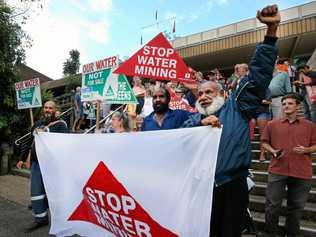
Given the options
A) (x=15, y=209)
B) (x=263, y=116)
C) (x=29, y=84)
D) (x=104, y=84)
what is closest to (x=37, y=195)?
(x=15, y=209)

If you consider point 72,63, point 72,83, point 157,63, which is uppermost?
point 72,63

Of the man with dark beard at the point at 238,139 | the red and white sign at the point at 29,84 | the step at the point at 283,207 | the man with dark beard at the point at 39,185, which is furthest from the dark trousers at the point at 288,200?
the red and white sign at the point at 29,84

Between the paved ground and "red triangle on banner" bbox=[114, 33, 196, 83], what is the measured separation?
8.46 feet

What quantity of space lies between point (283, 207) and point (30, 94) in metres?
4.71

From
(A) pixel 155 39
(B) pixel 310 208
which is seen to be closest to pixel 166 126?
(A) pixel 155 39

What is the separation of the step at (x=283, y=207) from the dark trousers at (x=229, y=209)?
83.2 inches

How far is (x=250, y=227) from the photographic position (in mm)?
4281

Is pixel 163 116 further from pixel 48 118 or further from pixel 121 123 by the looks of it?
pixel 48 118

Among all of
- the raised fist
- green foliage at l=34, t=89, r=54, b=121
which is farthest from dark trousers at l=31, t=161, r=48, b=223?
green foliage at l=34, t=89, r=54, b=121

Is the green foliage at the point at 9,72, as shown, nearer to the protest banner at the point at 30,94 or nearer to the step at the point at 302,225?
the protest banner at the point at 30,94

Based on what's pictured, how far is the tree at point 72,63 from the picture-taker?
147 feet

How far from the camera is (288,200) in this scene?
404cm

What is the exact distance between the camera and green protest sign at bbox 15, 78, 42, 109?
253 inches

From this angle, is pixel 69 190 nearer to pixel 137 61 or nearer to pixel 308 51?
pixel 137 61
